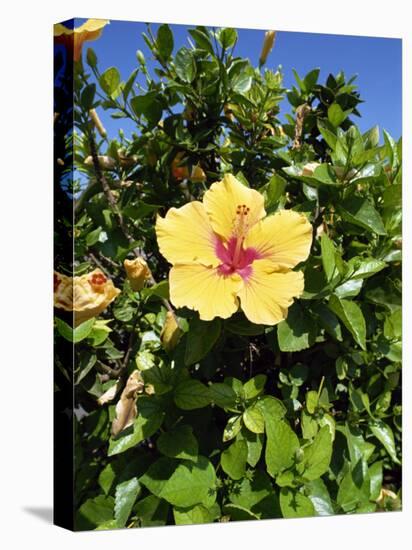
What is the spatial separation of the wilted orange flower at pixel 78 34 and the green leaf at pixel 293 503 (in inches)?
36.7

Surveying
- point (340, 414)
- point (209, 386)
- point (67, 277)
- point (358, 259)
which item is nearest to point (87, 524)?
point (209, 386)

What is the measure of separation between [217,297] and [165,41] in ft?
1.74

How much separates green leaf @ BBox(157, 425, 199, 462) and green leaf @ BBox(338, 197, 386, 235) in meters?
0.51

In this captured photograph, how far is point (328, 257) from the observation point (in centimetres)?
162

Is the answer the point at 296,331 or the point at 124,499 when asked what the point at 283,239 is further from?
the point at 124,499

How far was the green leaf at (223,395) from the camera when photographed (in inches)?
63.9

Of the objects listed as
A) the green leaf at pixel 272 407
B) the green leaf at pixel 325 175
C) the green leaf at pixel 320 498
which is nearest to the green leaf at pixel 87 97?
the green leaf at pixel 325 175

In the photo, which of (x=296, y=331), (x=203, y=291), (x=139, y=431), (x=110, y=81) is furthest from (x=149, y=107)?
(x=139, y=431)

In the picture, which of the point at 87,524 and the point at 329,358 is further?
the point at 329,358

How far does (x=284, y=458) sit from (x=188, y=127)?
68 cm

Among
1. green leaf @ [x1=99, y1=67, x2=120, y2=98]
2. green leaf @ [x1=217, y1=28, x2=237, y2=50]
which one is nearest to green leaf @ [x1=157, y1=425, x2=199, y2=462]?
green leaf @ [x1=99, y1=67, x2=120, y2=98]

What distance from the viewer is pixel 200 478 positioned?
1638 mm

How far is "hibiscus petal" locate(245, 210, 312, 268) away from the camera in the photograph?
5.24ft

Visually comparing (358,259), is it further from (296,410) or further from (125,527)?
(125,527)
